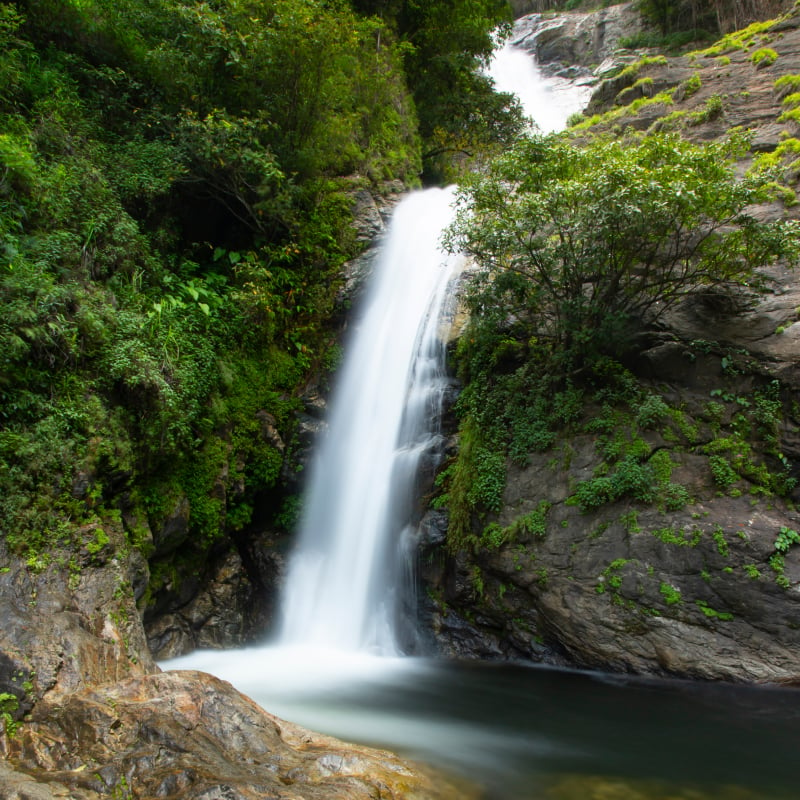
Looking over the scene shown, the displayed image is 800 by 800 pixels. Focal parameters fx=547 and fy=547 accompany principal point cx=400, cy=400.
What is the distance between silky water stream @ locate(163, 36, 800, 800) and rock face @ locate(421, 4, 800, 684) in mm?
472

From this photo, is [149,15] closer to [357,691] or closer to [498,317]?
[498,317]

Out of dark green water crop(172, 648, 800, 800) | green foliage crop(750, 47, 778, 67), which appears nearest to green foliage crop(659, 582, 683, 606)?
dark green water crop(172, 648, 800, 800)

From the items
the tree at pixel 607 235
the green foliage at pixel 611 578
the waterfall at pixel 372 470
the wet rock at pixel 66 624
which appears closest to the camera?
the wet rock at pixel 66 624

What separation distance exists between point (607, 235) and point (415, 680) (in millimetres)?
6928

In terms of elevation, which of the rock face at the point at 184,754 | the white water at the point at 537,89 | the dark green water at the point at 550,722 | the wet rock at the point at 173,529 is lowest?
the dark green water at the point at 550,722

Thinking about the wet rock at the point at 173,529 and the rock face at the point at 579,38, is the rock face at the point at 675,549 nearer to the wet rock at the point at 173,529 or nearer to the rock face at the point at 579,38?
the wet rock at the point at 173,529

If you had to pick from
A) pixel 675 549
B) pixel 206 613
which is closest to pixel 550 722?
pixel 675 549

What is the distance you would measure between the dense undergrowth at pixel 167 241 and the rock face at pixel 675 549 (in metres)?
4.44

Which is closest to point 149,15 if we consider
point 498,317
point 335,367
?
point 335,367

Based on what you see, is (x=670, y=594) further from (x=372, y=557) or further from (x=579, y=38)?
(x=579, y=38)

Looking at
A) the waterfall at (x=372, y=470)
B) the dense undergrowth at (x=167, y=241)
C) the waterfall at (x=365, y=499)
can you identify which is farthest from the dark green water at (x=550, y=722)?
the dense undergrowth at (x=167, y=241)

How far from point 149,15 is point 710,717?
1656 centimetres

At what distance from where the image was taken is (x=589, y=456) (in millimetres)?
8617

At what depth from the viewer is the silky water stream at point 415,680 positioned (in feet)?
15.7
